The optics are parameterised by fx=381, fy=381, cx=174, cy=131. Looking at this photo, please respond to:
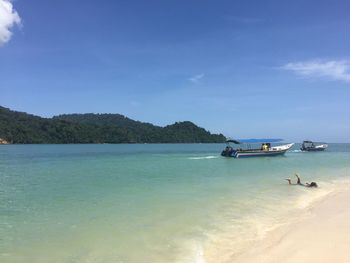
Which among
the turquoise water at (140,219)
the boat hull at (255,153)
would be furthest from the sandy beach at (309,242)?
the boat hull at (255,153)

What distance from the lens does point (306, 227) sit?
1170cm

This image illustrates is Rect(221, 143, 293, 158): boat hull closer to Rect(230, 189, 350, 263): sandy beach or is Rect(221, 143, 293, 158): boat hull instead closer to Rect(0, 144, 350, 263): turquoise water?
Rect(0, 144, 350, 263): turquoise water

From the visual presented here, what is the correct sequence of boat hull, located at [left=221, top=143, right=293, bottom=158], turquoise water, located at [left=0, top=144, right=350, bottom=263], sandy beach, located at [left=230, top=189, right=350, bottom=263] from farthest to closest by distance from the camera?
boat hull, located at [left=221, top=143, right=293, bottom=158] → turquoise water, located at [left=0, top=144, right=350, bottom=263] → sandy beach, located at [left=230, top=189, right=350, bottom=263]

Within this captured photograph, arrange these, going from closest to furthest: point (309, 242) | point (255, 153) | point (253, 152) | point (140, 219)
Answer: point (309, 242)
point (140, 219)
point (253, 152)
point (255, 153)

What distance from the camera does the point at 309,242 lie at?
9.87 meters

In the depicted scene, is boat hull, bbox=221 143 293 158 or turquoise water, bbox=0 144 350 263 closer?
turquoise water, bbox=0 144 350 263

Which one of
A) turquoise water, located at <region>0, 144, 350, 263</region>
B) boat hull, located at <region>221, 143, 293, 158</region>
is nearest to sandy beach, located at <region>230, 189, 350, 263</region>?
turquoise water, located at <region>0, 144, 350, 263</region>

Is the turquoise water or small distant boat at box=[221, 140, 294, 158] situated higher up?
small distant boat at box=[221, 140, 294, 158]

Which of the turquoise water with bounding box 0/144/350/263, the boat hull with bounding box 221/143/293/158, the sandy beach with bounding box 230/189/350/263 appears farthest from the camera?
the boat hull with bounding box 221/143/293/158

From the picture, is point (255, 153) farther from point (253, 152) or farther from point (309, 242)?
point (309, 242)

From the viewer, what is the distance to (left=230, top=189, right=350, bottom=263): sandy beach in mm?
8656

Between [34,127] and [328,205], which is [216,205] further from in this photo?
[34,127]

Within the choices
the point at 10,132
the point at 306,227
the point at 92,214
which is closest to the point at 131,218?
the point at 92,214

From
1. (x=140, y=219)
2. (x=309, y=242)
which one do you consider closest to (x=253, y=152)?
(x=140, y=219)
